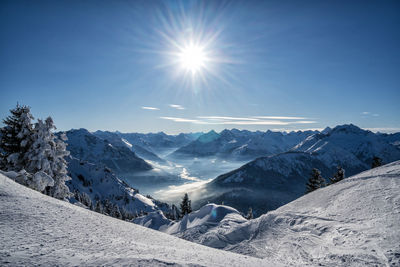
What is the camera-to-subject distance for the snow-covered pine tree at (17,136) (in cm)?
2000

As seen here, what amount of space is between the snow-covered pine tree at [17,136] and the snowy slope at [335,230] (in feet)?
68.9

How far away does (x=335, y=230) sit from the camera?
8.70 meters

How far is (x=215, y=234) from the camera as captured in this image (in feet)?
46.3

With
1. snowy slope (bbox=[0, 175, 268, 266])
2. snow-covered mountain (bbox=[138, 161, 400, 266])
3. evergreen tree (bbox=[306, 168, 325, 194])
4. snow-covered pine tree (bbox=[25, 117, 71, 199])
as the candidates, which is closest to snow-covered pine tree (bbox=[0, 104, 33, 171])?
snow-covered pine tree (bbox=[25, 117, 71, 199])

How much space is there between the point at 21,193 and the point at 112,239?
4571 millimetres

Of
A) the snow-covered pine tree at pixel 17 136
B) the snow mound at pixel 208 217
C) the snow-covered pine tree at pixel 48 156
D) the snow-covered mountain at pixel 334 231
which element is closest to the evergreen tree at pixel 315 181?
the snow mound at pixel 208 217

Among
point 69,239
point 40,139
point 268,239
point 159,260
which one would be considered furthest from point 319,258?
point 40,139

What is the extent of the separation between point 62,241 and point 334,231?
10.6 meters

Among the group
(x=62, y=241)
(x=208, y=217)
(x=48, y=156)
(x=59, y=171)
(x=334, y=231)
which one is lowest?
(x=208, y=217)

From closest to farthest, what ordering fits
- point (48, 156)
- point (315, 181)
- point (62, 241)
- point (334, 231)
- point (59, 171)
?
1. point (62, 241)
2. point (334, 231)
3. point (48, 156)
4. point (59, 171)
5. point (315, 181)

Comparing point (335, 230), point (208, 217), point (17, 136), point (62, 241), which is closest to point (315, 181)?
point (208, 217)

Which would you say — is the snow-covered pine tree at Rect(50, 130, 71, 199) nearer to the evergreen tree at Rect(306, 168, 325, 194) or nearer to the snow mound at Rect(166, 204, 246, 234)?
the snow mound at Rect(166, 204, 246, 234)

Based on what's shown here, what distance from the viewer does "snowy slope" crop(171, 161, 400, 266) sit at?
6.80 meters

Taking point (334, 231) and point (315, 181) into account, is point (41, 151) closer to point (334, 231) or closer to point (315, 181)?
point (334, 231)
